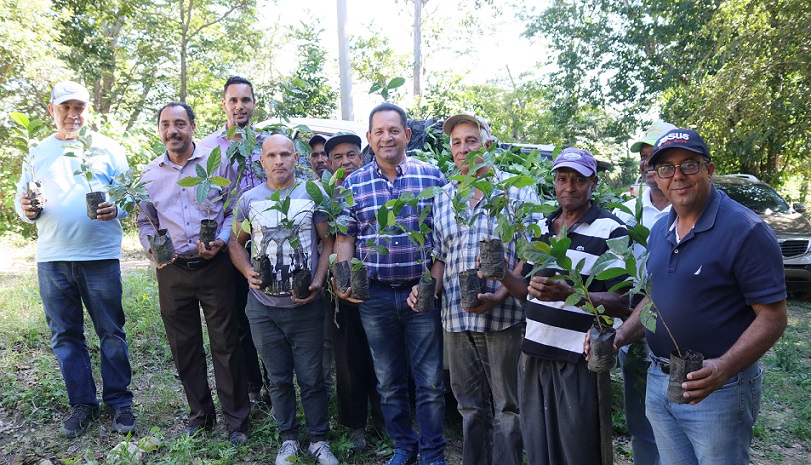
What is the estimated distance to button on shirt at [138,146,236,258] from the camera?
154 inches

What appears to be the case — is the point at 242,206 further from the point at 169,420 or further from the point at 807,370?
the point at 807,370

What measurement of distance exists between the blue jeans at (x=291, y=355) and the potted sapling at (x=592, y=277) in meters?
1.64

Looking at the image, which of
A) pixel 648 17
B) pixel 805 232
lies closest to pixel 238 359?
pixel 805 232

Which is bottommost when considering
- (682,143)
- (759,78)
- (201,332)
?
(201,332)

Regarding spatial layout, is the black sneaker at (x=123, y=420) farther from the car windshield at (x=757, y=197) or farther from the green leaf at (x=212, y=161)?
the car windshield at (x=757, y=197)

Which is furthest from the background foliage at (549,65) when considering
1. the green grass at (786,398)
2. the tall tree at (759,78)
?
the green grass at (786,398)

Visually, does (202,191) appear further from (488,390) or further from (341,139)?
(488,390)

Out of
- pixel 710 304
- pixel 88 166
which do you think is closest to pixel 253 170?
pixel 88 166

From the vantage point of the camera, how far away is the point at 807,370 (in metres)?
5.70

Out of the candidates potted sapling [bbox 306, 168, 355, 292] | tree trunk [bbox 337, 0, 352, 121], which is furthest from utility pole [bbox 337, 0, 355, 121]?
potted sapling [bbox 306, 168, 355, 292]

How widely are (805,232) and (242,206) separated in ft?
27.9

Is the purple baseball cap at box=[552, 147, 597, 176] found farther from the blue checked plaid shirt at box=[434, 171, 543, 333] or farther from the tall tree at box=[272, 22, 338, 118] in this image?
the tall tree at box=[272, 22, 338, 118]

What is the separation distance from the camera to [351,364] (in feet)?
13.1

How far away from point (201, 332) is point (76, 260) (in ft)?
3.19
